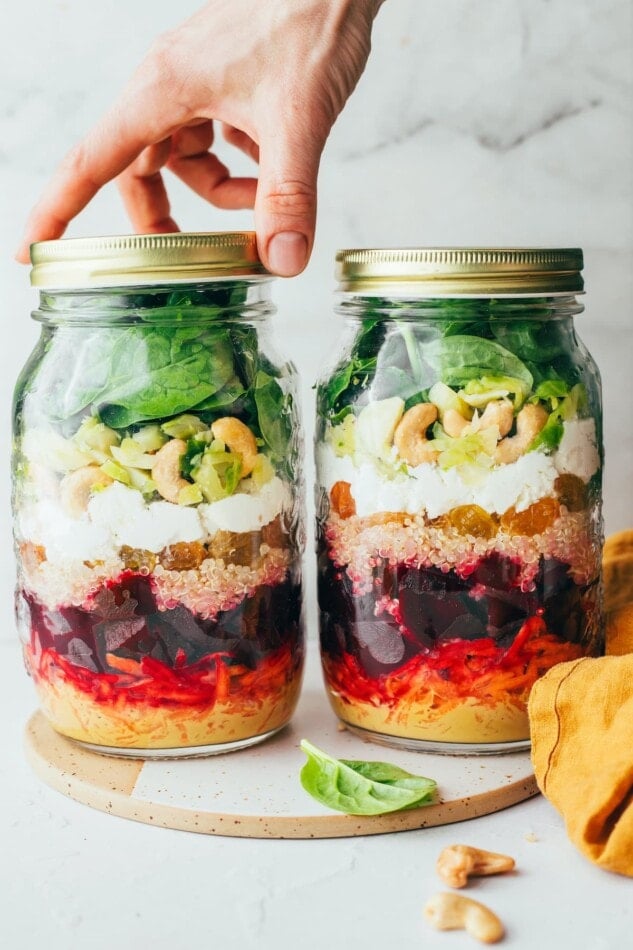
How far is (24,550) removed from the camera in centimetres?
113

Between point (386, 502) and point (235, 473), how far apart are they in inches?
5.7

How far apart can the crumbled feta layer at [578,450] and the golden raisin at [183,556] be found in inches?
13.4

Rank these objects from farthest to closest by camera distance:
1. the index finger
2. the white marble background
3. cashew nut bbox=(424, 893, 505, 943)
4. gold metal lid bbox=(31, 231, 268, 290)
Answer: the white marble background < the index finger < gold metal lid bbox=(31, 231, 268, 290) < cashew nut bbox=(424, 893, 505, 943)

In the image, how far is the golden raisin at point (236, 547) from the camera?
106cm

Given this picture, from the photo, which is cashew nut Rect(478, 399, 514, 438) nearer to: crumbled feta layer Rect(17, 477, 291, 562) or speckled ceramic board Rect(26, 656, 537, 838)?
crumbled feta layer Rect(17, 477, 291, 562)

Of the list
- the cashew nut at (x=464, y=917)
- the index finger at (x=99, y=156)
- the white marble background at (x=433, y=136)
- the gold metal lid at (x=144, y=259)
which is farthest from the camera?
the white marble background at (x=433, y=136)

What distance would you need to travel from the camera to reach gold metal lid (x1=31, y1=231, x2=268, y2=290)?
1.02 m

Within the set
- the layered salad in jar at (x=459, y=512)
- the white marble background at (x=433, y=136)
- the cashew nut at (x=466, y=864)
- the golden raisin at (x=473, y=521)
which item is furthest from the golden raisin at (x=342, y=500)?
the white marble background at (x=433, y=136)

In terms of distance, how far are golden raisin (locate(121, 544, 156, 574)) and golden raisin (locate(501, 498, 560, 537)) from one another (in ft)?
1.08

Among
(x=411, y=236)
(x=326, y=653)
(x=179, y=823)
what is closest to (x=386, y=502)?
(x=326, y=653)

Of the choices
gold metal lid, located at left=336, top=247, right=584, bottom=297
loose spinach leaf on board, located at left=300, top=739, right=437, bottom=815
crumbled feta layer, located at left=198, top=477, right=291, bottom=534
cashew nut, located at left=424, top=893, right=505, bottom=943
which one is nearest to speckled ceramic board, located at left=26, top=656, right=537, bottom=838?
loose spinach leaf on board, located at left=300, top=739, right=437, bottom=815

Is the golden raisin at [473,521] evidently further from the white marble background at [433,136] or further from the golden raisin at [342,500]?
the white marble background at [433,136]

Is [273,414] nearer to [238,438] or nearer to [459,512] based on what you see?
[238,438]

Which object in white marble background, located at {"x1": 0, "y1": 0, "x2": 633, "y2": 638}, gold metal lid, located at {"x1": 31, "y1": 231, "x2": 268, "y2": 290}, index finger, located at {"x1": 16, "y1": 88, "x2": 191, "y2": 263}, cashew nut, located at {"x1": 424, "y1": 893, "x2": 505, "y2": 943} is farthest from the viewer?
white marble background, located at {"x1": 0, "y1": 0, "x2": 633, "y2": 638}
